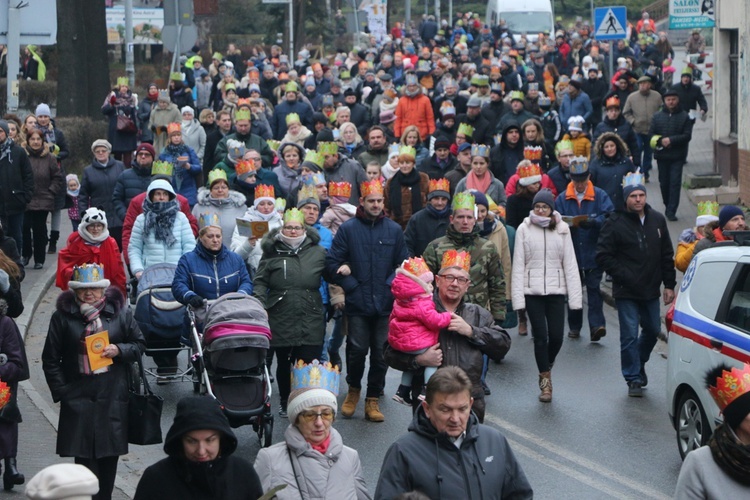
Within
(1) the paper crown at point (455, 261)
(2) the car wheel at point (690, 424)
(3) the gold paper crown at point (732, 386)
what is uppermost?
(1) the paper crown at point (455, 261)

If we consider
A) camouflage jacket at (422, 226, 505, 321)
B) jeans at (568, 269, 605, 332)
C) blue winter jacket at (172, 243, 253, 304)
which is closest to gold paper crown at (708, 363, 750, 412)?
camouflage jacket at (422, 226, 505, 321)

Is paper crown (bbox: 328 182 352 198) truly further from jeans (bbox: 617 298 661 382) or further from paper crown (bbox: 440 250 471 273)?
paper crown (bbox: 440 250 471 273)

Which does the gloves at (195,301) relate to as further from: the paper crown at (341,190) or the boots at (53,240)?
the boots at (53,240)

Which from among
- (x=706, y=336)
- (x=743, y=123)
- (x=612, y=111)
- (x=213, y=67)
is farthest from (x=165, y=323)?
(x=213, y=67)

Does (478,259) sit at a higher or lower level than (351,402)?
higher

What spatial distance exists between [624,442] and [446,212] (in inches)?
113

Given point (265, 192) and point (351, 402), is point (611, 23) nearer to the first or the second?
point (265, 192)

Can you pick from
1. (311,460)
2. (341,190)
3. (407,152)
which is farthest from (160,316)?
(311,460)

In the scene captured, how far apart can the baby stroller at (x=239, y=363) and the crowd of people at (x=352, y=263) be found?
82cm

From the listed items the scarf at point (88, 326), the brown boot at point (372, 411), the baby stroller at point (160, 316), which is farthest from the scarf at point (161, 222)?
the scarf at point (88, 326)

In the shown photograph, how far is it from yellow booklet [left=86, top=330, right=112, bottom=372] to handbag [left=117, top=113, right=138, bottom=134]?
1578 cm

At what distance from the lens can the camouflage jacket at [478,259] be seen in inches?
448

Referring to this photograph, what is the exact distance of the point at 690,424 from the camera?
10273mm

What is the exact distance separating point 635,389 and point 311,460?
21.1 ft
